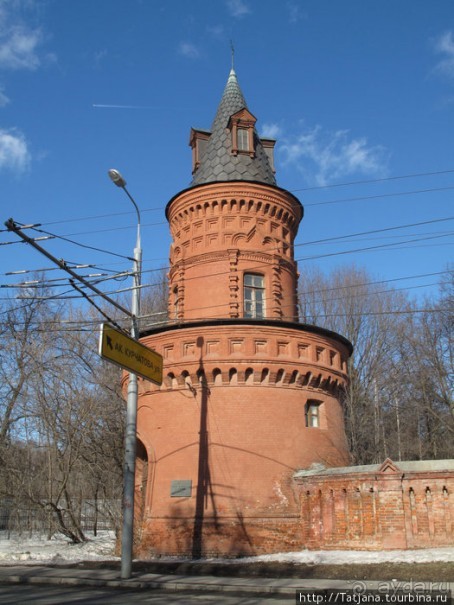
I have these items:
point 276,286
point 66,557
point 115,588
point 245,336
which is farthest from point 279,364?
point 66,557

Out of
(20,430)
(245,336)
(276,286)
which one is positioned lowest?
(20,430)

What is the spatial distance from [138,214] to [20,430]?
1766cm

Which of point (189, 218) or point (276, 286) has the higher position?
point (189, 218)

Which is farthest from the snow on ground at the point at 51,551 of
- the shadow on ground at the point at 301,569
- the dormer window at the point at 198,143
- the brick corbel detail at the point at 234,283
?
the dormer window at the point at 198,143

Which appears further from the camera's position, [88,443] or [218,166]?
[88,443]

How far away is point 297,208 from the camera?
22.4m

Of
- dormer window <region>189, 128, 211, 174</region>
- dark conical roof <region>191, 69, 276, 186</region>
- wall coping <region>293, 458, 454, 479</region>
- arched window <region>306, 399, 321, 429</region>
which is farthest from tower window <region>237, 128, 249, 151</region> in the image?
wall coping <region>293, 458, 454, 479</region>

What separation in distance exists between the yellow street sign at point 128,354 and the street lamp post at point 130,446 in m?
0.49

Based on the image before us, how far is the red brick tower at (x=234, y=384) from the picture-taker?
1633 cm

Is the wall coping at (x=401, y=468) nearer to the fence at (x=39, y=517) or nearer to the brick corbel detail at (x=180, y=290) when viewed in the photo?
the brick corbel detail at (x=180, y=290)

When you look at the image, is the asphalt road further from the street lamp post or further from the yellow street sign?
the yellow street sign

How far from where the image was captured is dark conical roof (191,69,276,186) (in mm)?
21297

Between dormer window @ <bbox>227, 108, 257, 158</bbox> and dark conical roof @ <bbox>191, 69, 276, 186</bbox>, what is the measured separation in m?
0.23

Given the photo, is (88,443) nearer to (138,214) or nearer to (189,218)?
(189,218)
